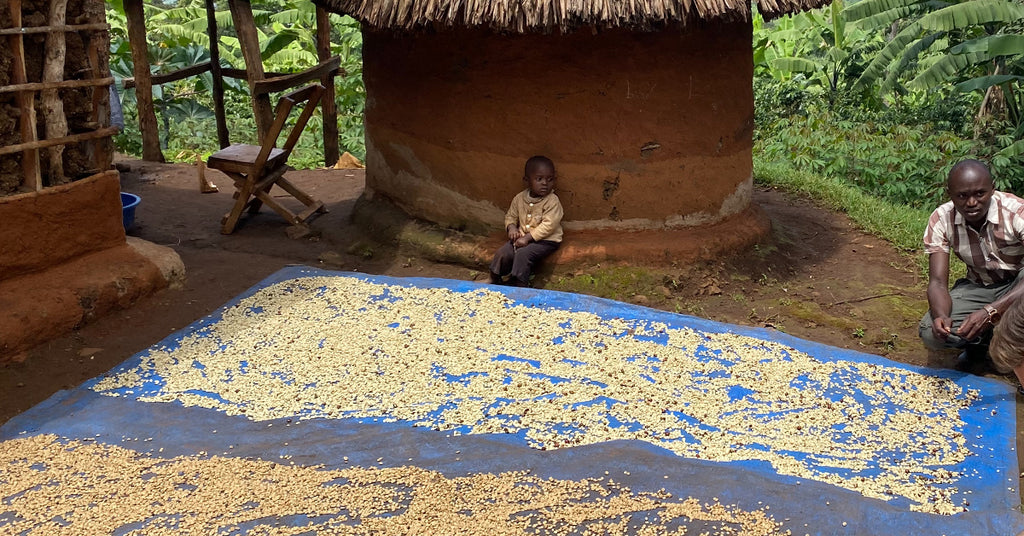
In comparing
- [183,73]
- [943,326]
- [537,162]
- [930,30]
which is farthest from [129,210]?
[930,30]

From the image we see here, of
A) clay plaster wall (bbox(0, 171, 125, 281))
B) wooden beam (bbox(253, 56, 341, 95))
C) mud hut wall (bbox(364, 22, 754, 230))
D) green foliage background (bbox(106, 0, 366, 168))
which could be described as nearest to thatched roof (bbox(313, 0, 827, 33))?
mud hut wall (bbox(364, 22, 754, 230))

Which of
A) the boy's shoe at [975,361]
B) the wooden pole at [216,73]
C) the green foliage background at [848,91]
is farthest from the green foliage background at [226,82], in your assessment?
the boy's shoe at [975,361]

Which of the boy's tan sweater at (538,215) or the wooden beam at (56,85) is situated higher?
the wooden beam at (56,85)

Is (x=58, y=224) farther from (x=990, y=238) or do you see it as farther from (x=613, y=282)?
(x=990, y=238)

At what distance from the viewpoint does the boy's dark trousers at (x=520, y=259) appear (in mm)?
5184

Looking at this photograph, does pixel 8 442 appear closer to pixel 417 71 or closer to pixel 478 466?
pixel 478 466

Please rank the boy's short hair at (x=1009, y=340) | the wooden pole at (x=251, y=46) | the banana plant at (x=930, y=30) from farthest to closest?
the banana plant at (x=930, y=30), the wooden pole at (x=251, y=46), the boy's short hair at (x=1009, y=340)

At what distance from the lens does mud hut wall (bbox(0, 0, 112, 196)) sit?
4.20 meters

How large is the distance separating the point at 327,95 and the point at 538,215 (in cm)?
396

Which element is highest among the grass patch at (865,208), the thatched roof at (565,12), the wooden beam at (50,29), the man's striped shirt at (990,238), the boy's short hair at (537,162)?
the thatched roof at (565,12)

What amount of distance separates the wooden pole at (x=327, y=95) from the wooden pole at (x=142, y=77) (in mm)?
1590

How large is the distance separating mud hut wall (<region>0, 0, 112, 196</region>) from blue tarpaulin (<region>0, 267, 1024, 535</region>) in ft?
3.51

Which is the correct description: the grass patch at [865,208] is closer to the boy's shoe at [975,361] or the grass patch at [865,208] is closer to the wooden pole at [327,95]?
the boy's shoe at [975,361]

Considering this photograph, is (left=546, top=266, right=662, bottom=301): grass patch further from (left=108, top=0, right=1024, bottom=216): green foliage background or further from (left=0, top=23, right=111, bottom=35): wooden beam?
(left=108, top=0, right=1024, bottom=216): green foliage background
